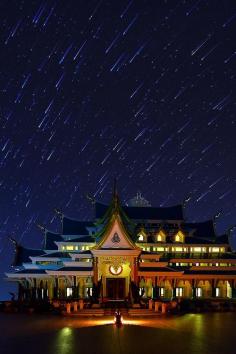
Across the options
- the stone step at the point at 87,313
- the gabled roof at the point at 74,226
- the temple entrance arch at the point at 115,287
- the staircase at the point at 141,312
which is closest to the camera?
the stone step at the point at 87,313

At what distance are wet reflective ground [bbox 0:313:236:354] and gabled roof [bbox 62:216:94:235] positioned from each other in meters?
18.2

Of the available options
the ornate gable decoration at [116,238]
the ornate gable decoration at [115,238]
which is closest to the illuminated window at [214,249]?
the ornate gable decoration at [116,238]

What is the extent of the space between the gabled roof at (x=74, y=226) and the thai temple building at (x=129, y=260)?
0.10 metres

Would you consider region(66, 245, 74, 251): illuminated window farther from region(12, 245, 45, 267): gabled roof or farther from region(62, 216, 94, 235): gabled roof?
region(12, 245, 45, 267): gabled roof

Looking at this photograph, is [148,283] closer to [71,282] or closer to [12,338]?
[71,282]

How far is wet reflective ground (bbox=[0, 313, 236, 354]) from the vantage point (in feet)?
62.3

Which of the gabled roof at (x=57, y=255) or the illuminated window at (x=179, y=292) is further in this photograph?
the illuminated window at (x=179, y=292)

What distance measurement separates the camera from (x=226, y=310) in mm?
38656

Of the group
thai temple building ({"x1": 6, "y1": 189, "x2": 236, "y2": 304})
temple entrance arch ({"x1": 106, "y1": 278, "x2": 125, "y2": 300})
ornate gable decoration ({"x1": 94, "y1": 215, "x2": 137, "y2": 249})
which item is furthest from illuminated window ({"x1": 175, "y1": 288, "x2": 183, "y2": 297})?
ornate gable decoration ({"x1": 94, "y1": 215, "x2": 137, "y2": 249})

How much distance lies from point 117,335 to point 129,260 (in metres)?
17.2

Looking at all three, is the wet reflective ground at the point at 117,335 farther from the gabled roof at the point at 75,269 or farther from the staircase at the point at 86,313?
the gabled roof at the point at 75,269

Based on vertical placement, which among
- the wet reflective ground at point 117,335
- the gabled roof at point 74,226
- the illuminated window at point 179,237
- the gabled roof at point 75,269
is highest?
the gabled roof at point 74,226

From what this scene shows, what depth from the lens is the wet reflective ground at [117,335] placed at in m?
19.0

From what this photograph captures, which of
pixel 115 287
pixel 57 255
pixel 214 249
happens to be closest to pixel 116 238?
pixel 115 287
